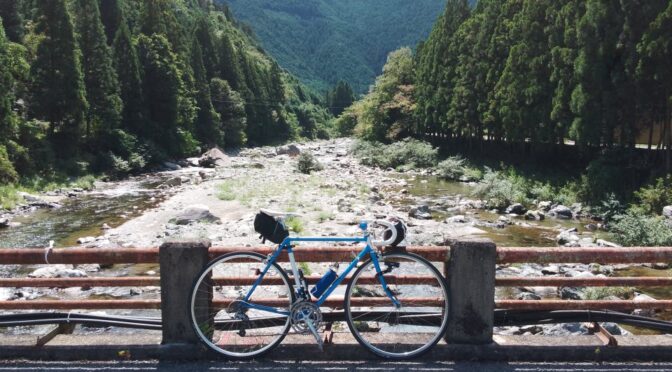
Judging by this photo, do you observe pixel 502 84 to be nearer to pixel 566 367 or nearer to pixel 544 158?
pixel 544 158

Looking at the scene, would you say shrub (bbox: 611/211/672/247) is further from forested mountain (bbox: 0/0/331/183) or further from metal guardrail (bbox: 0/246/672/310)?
forested mountain (bbox: 0/0/331/183)

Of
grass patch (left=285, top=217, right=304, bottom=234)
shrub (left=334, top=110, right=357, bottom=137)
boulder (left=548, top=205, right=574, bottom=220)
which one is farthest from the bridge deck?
shrub (left=334, top=110, right=357, bottom=137)

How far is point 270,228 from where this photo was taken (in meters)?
4.81

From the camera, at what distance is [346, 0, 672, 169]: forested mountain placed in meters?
21.2

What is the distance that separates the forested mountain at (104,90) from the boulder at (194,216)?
40.9 feet

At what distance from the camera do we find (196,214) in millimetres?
20125

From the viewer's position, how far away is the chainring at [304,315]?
4.80 m

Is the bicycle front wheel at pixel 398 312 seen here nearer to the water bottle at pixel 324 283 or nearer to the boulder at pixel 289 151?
the water bottle at pixel 324 283

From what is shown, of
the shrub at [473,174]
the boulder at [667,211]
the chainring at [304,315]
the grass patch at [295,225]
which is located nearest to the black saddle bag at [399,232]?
the chainring at [304,315]

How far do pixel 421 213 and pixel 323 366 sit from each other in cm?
1763

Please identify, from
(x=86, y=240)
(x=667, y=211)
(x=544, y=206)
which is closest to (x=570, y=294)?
(x=667, y=211)

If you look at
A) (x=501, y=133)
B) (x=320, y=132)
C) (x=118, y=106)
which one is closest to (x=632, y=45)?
(x=501, y=133)

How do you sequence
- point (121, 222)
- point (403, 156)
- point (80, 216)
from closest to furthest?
point (121, 222) < point (80, 216) < point (403, 156)

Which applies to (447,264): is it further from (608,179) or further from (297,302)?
(608,179)
